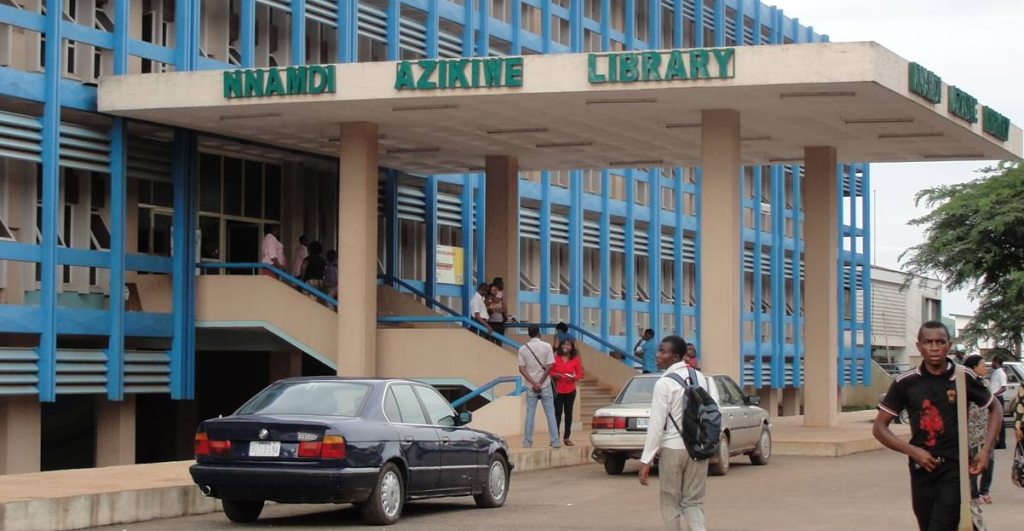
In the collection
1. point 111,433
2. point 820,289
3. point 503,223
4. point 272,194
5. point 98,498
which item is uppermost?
point 272,194

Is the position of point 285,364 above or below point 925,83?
below

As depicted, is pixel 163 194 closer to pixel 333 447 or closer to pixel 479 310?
pixel 479 310

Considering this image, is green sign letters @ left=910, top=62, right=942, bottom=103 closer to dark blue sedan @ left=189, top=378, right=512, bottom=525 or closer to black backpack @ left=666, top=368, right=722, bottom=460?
dark blue sedan @ left=189, top=378, right=512, bottom=525

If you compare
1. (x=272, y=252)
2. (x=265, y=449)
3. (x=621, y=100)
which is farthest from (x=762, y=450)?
(x=272, y=252)

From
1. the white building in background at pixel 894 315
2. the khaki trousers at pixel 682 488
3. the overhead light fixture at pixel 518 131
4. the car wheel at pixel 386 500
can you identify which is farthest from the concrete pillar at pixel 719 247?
the white building in background at pixel 894 315

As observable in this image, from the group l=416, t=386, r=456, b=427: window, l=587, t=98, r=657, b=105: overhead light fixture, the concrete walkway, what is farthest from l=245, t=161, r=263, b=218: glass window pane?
l=416, t=386, r=456, b=427: window

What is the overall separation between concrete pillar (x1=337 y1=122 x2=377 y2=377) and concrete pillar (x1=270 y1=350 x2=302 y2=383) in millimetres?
5044

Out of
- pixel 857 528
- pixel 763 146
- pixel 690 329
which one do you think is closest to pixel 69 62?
pixel 763 146

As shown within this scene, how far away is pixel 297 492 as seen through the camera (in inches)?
574

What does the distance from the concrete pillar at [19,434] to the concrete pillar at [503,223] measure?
11.7 m

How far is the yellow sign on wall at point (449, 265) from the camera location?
39812 mm

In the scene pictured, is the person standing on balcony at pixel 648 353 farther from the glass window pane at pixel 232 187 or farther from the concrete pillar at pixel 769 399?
the concrete pillar at pixel 769 399

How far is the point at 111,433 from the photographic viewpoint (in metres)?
29.2

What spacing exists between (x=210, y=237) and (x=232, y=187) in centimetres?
122
